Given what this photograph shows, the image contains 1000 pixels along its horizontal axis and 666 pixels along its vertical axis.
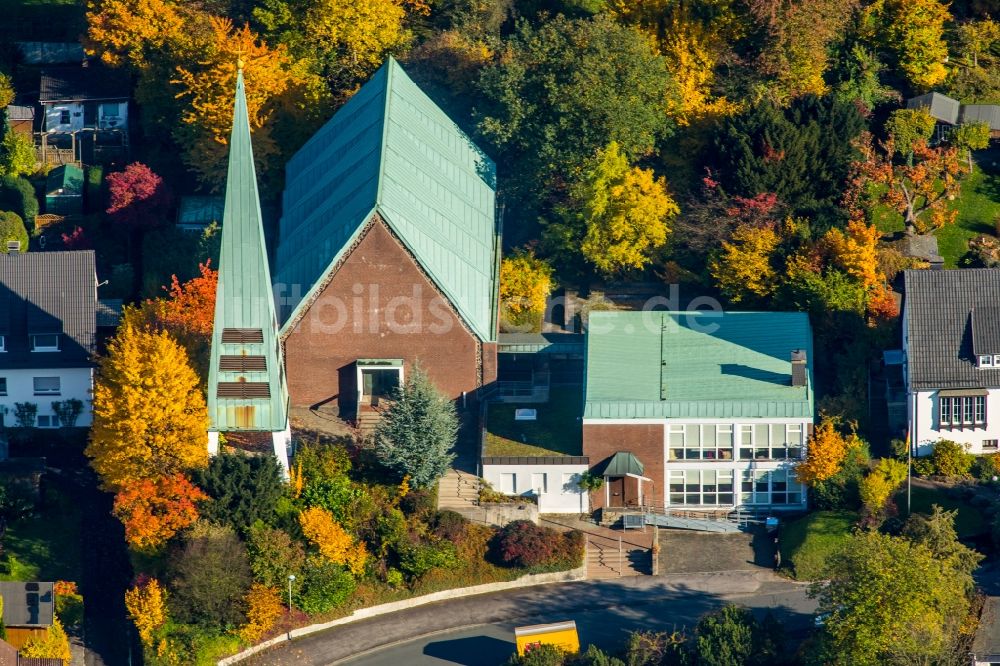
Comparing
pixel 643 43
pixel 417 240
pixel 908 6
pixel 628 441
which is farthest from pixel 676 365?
pixel 908 6

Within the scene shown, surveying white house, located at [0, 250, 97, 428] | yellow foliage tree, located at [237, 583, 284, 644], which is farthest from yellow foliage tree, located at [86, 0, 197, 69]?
yellow foliage tree, located at [237, 583, 284, 644]

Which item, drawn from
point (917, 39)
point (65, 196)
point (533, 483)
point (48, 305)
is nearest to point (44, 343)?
point (48, 305)

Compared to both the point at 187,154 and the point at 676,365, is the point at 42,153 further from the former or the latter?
the point at 676,365

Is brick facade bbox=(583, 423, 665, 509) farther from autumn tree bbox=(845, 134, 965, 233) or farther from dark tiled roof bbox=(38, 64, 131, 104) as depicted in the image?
dark tiled roof bbox=(38, 64, 131, 104)

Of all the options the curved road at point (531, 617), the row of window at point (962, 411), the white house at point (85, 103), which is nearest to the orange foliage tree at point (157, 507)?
the curved road at point (531, 617)

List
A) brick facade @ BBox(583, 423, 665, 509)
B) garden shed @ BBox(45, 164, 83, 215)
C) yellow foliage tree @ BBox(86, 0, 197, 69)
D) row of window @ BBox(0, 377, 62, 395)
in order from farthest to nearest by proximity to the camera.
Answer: yellow foliage tree @ BBox(86, 0, 197, 69) < garden shed @ BBox(45, 164, 83, 215) < row of window @ BBox(0, 377, 62, 395) < brick facade @ BBox(583, 423, 665, 509)
